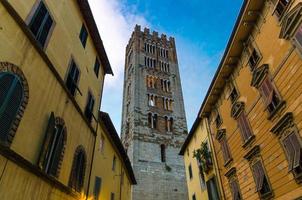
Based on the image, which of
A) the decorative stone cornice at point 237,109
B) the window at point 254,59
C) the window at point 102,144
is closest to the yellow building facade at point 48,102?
the window at point 102,144

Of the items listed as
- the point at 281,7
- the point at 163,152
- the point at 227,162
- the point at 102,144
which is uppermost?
the point at 163,152

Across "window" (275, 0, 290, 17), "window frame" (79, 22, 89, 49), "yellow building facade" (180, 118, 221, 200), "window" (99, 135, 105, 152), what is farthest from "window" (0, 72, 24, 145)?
"yellow building facade" (180, 118, 221, 200)

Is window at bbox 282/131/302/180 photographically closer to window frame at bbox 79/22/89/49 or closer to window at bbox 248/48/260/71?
window at bbox 248/48/260/71

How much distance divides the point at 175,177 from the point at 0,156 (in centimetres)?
3374

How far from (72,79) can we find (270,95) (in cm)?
875

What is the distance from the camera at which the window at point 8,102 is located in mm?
5988

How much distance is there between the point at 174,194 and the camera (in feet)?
114

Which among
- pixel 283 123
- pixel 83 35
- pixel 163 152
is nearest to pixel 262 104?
pixel 283 123

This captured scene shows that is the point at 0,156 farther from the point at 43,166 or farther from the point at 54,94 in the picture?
the point at 54,94

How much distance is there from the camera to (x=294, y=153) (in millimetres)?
8188

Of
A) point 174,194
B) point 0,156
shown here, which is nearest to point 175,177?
A: point 174,194

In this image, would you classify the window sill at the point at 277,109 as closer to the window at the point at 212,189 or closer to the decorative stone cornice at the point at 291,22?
the decorative stone cornice at the point at 291,22

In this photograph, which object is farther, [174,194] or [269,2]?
[174,194]

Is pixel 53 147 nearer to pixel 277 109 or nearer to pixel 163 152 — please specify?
pixel 277 109
